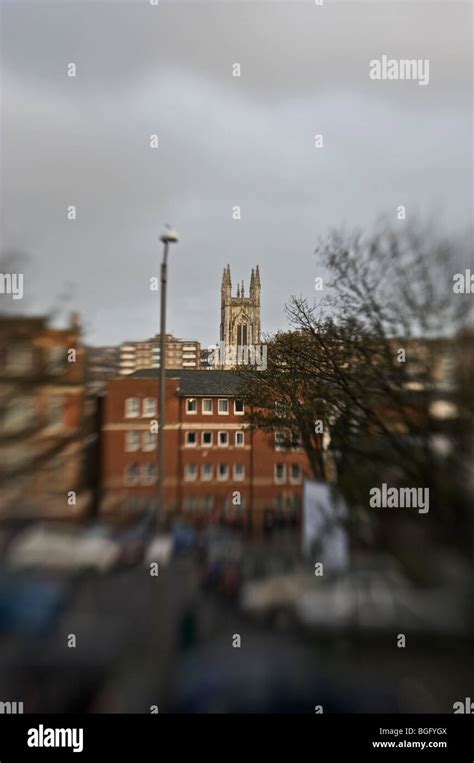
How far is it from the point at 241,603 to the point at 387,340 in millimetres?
1721

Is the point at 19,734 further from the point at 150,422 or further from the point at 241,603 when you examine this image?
the point at 150,422

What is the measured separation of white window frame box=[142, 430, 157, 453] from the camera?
2426 mm

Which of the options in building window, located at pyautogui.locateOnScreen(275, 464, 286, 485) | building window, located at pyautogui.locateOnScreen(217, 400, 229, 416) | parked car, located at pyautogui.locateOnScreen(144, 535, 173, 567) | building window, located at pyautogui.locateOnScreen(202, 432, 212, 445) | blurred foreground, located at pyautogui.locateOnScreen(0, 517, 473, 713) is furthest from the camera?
building window, located at pyautogui.locateOnScreen(217, 400, 229, 416)

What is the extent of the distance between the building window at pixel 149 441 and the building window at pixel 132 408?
13cm

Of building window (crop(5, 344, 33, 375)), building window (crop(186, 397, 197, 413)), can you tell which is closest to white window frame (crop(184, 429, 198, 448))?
building window (crop(186, 397, 197, 413))

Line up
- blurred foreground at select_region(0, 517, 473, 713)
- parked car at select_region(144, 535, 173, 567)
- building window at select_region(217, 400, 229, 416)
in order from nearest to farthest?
blurred foreground at select_region(0, 517, 473, 713), parked car at select_region(144, 535, 173, 567), building window at select_region(217, 400, 229, 416)

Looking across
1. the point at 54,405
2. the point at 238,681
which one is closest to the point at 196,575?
the point at 238,681

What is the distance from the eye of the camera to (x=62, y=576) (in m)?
2.21

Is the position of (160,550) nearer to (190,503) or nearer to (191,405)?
(190,503)

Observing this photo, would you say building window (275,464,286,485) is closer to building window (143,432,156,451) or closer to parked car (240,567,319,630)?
parked car (240,567,319,630)

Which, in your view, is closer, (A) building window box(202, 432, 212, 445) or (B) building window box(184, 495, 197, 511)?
(B) building window box(184, 495, 197, 511)

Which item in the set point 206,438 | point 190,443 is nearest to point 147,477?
point 190,443

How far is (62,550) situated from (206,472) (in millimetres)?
898

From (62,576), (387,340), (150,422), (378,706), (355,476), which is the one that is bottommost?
(378,706)
